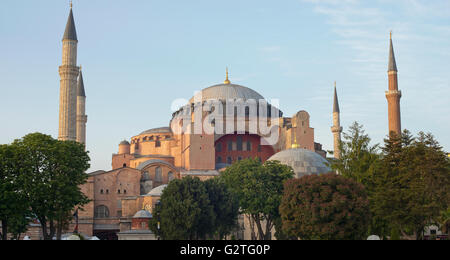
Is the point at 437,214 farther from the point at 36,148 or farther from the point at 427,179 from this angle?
the point at 36,148

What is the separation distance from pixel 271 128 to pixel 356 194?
98.9ft

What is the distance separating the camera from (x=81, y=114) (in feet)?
198

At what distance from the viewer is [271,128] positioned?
6038cm

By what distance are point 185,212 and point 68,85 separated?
59.5 ft

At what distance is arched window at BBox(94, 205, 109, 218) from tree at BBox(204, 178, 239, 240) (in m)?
16.8

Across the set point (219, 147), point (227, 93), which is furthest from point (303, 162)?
point (227, 93)

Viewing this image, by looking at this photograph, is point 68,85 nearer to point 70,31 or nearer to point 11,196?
point 70,31

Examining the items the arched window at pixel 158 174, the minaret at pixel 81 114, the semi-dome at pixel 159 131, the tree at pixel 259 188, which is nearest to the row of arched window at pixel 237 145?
the arched window at pixel 158 174

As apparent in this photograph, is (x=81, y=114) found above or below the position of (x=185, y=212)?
above

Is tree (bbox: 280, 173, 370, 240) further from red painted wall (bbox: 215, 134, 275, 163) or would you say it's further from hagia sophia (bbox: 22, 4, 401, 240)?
red painted wall (bbox: 215, 134, 275, 163)

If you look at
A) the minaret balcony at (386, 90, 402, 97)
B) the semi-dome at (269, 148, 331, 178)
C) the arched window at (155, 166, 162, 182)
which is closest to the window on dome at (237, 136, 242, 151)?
the arched window at (155, 166, 162, 182)

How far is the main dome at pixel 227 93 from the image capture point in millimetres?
65250

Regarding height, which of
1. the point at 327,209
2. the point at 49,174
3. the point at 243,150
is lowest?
the point at 327,209
